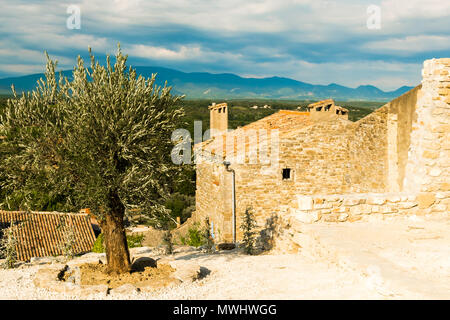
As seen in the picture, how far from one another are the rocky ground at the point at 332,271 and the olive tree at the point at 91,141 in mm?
1563

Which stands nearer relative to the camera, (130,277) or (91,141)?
(91,141)

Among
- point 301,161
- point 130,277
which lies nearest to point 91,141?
point 130,277

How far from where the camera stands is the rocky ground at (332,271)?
18.6ft

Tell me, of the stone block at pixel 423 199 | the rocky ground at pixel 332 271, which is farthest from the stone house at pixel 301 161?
the rocky ground at pixel 332 271

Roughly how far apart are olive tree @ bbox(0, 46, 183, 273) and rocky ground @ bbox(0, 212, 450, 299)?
156cm

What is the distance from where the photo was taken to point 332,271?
6.88 meters

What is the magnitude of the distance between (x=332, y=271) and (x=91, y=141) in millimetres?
4618

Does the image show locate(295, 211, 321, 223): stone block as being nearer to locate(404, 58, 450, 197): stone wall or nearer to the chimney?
locate(404, 58, 450, 197): stone wall

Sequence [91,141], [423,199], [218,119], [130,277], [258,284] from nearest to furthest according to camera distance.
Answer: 1. [258,284]
2. [91,141]
3. [130,277]
4. [423,199]
5. [218,119]

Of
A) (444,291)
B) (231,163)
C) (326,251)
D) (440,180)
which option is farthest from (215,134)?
(444,291)

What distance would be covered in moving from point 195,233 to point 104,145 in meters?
9.58

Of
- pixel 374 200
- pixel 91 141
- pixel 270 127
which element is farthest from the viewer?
pixel 270 127

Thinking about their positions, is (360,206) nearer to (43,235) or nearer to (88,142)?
(88,142)
